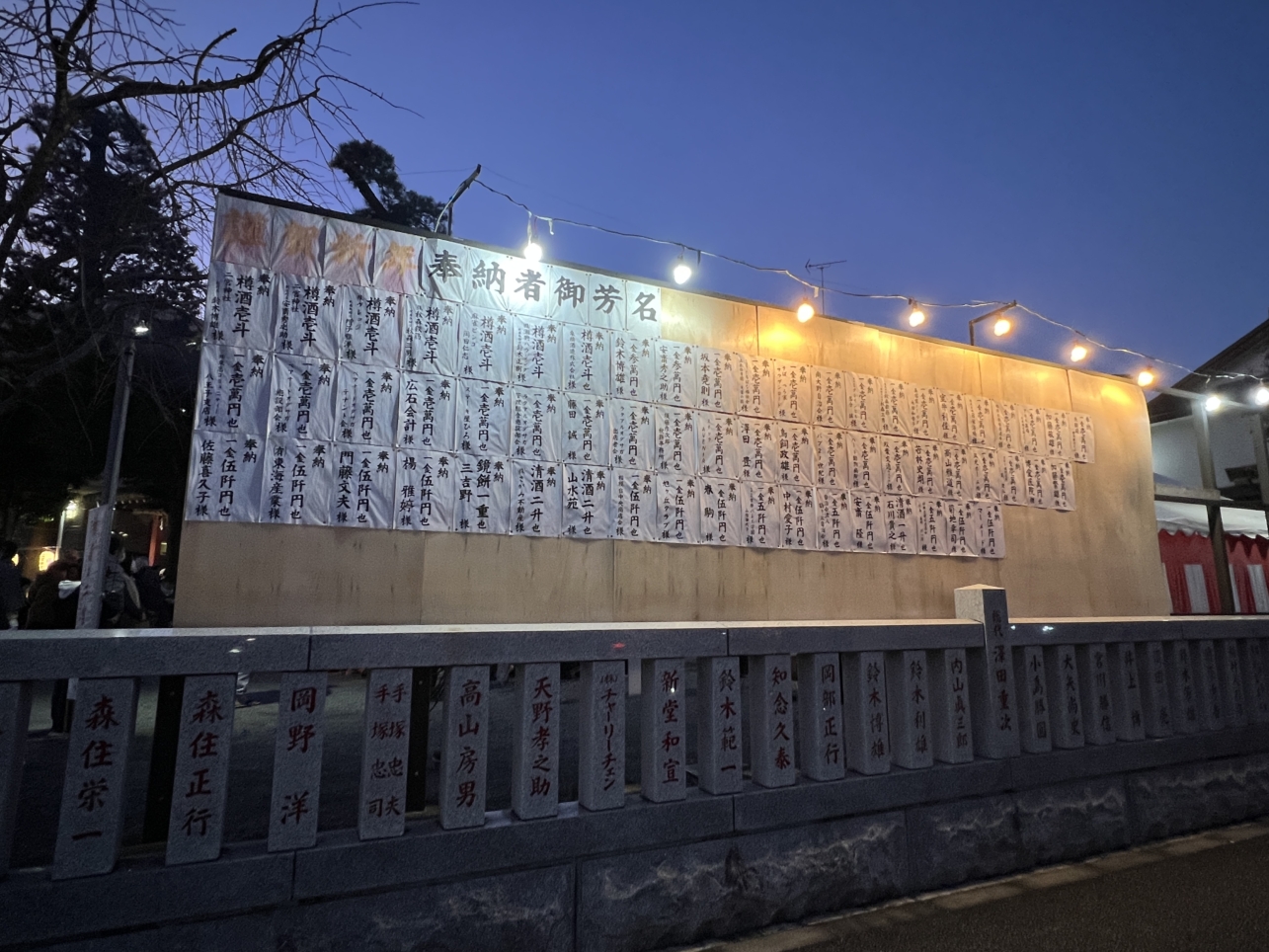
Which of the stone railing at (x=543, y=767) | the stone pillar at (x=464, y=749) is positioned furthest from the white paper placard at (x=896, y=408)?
the stone pillar at (x=464, y=749)

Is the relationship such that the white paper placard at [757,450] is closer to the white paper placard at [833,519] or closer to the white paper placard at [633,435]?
the white paper placard at [833,519]

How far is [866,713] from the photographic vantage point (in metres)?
4.30

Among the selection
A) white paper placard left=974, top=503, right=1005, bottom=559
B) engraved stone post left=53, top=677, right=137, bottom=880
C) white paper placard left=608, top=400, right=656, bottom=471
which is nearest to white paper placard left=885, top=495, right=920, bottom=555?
white paper placard left=974, top=503, right=1005, bottom=559

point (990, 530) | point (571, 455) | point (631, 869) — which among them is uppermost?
point (571, 455)

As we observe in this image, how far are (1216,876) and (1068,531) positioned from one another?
3661 millimetres

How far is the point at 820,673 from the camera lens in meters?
4.18

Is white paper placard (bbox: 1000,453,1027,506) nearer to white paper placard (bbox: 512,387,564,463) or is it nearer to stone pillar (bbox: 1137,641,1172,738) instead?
stone pillar (bbox: 1137,641,1172,738)

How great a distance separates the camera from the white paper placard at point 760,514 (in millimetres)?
5926

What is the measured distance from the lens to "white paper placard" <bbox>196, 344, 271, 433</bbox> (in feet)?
14.7

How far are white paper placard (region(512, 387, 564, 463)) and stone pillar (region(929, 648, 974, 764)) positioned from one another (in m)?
3.02

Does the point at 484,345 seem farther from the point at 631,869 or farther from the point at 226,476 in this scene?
the point at 631,869

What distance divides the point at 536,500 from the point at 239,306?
2351 millimetres

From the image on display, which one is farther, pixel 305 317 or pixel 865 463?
pixel 865 463

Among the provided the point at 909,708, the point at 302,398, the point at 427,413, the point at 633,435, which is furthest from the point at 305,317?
the point at 909,708
